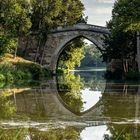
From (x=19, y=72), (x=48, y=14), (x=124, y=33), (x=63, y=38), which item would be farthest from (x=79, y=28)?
(x=19, y=72)

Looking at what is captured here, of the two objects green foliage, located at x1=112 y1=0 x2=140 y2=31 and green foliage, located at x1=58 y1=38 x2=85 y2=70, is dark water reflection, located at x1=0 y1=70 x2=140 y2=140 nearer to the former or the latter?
green foliage, located at x1=112 y1=0 x2=140 y2=31

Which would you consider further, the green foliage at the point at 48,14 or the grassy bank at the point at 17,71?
the green foliage at the point at 48,14

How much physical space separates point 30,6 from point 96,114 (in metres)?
45.3

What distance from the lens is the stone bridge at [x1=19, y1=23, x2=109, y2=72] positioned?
6994cm

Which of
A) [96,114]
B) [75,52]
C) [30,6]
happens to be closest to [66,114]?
[96,114]

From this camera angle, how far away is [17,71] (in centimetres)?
5166

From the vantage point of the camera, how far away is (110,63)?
6675 cm

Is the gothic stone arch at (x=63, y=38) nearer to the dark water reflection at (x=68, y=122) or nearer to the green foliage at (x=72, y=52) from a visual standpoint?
the green foliage at (x=72, y=52)

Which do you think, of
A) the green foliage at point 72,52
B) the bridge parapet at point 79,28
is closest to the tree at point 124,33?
the bridge parapet at point 79,28

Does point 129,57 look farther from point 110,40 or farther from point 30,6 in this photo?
point 30,6

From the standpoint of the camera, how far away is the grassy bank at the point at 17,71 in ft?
155

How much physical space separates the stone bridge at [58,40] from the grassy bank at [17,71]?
6935 millimetres

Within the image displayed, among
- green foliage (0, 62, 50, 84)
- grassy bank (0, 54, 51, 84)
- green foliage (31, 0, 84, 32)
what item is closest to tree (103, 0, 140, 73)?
green foliage (31, 0, 84, 32)

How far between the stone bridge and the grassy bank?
694 centimetres
